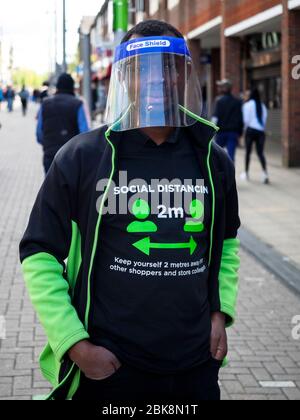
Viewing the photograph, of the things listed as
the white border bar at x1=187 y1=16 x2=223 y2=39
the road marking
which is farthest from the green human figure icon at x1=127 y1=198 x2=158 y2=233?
the white border bar at x1=187 y1=16 x2=223 y2=39

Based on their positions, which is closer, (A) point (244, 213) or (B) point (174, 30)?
(B) point (174, 30)

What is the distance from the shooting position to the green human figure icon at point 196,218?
2.08m

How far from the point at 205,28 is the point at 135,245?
22.1m

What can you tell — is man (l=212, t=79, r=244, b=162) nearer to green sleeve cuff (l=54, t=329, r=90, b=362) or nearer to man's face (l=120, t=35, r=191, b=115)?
man's face (l=120, t=35, r=191, b=115)

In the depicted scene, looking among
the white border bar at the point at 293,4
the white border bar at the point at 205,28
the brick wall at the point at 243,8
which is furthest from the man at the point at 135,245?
the white border bar at the point at 205,28

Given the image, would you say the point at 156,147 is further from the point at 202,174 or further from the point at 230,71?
the point at 230,71

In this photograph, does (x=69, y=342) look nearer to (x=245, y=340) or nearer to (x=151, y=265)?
(x=151, y=265)

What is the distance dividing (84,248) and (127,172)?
0.87ft

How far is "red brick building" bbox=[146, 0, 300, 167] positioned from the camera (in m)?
15.6

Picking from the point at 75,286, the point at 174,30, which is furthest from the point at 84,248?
the point at 174,30

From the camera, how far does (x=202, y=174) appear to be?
2156 mm

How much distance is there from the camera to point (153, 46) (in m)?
2.11

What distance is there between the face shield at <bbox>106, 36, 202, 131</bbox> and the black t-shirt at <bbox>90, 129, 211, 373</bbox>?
0.07 m
